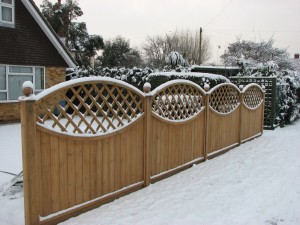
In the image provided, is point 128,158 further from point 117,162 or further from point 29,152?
point 29,152

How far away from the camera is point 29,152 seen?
2.88 metres

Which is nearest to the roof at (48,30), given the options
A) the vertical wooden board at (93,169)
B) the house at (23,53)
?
the house at (23,53)

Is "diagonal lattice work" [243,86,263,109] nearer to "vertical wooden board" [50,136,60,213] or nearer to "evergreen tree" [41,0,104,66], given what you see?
"vertical wooden board" [50,136,60,213]

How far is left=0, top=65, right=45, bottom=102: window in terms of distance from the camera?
11.5m

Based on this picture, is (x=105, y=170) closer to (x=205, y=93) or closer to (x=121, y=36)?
(x=205, y=93)

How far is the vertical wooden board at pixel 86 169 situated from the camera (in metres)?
3.49

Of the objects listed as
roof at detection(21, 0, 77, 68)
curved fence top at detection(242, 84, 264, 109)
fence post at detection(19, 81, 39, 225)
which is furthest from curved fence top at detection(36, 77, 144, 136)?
roof at detection(21, 0, 77, 68)

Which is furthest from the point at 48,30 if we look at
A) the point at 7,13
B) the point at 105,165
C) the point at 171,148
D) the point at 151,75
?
the point at 105,165

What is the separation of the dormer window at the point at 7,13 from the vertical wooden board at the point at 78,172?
9.75m

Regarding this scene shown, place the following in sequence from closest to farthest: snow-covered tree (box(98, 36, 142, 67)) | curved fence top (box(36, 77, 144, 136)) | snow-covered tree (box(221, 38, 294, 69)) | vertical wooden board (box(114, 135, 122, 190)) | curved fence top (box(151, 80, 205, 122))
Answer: curved fence top (box(36, 77, 144, 136)) < vertical wooden board (box(114, 135, 122, 190)) < curved fence top (box(151, 80, 205, 122)) < snow-covered tree (box(221, 38, 294, 69)) < snow-covered tree (box(98, 36, 142, 67))

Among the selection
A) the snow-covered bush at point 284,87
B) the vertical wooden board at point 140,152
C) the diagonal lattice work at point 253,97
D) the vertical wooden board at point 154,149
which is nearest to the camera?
the vertical wooden board at point 140,152

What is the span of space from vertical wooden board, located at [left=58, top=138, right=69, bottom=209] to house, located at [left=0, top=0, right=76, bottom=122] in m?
9.15

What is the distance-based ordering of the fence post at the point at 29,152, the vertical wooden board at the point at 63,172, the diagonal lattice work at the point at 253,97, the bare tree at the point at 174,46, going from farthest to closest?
the bare tree at the point at 174,46
the diagonal lattice work at the point at 253,97
the vertical wooden board at the point at 63,172
the fence post at the point at 29,152

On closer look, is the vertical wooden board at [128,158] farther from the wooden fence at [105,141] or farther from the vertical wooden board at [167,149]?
the vertical wooden board at [167,149]
